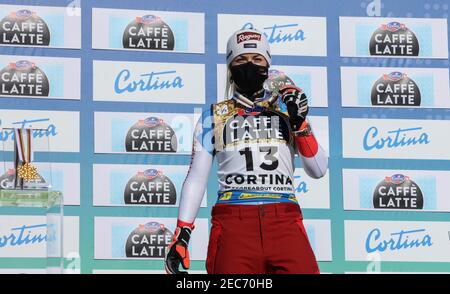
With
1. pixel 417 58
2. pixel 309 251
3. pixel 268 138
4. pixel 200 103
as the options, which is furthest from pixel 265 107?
pixel 417 58

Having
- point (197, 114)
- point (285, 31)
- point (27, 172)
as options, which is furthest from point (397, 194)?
point (27, 172)

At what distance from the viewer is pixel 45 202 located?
4.30m

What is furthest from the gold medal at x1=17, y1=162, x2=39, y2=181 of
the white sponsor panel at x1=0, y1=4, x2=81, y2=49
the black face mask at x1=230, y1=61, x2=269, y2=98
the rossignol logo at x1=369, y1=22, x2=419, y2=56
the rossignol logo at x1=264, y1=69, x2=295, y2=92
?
the rossignol logo at x1=369, y1=22, x2=419, y2=56

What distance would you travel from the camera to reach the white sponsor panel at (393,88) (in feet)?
16.3

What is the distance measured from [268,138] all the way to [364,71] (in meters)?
1.69

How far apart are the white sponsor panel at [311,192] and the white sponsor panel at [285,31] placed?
73cm

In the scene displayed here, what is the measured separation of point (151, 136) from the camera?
477 centimetres

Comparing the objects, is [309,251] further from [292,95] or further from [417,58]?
[417,58]

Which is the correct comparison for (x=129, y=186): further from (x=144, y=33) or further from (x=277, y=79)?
(x=277, y=79)

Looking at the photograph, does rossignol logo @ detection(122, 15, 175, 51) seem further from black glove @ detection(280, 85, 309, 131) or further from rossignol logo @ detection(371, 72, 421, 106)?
black glove @ detection(280, 85, 309, 131)

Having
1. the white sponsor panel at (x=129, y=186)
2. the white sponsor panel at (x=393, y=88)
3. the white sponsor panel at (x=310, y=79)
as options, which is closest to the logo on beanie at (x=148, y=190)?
the white sponsor panel at (x=129, y=186)

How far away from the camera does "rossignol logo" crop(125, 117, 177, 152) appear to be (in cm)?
476

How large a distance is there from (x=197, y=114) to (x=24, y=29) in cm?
111

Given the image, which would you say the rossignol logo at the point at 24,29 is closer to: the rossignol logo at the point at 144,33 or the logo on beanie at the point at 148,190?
the rossignol logo at the point at 144,33
